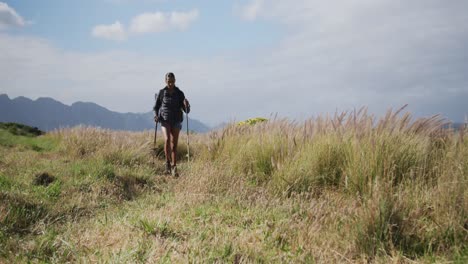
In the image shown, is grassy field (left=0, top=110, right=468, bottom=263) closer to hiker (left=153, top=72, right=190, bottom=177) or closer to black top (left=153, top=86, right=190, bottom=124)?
hiker (left=153, top=72, right=190, bottom=177)

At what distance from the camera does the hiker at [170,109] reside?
8.73m

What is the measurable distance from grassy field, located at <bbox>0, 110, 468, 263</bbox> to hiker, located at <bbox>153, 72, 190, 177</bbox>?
58.2 inches

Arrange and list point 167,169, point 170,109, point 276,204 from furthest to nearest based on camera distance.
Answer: point 170,109 → point 167,169 → point 276,204

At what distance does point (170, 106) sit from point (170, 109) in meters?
0.07

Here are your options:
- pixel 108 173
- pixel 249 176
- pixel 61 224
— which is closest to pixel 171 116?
pixel 108 173

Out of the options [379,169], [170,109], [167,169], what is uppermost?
[170,109]

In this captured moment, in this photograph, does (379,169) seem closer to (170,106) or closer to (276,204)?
(276,204)

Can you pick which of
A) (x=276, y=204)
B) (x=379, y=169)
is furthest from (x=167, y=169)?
(x=379, y=169)

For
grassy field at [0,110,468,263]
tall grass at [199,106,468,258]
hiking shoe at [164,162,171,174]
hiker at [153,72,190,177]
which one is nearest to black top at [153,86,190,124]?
hiker at [153,72,190,177]

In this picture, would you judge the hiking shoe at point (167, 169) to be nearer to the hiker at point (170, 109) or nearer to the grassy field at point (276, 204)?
the hiker at point (170, 109)

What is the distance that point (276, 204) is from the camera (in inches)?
173

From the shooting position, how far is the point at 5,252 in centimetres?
291

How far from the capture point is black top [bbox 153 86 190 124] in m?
8.75

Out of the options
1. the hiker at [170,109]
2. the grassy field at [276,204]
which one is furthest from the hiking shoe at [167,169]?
the grassy field at [276,204]
